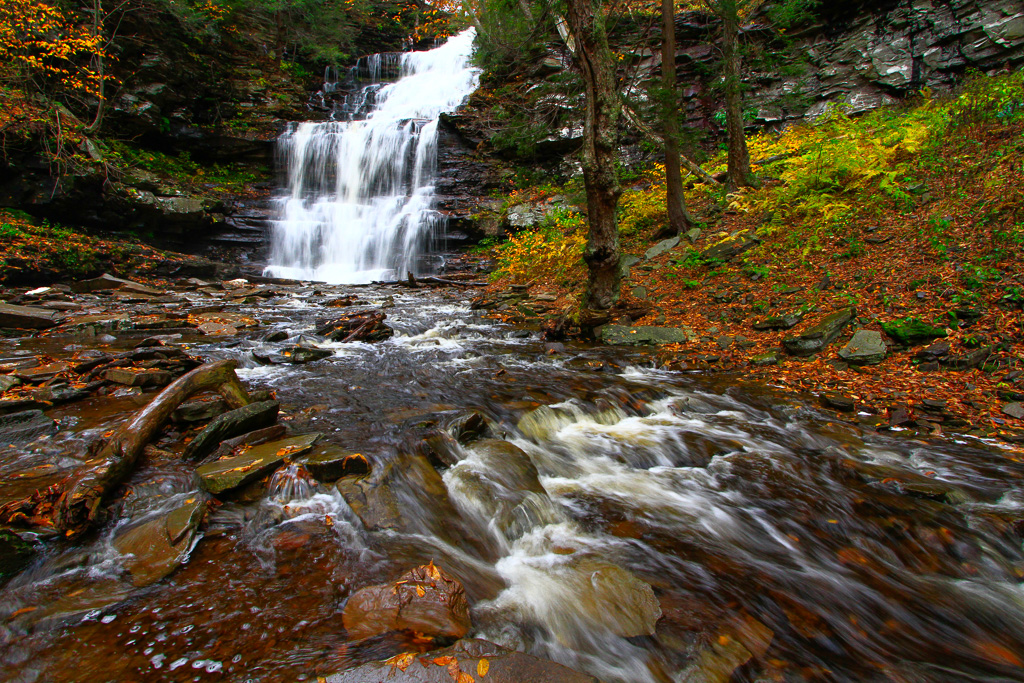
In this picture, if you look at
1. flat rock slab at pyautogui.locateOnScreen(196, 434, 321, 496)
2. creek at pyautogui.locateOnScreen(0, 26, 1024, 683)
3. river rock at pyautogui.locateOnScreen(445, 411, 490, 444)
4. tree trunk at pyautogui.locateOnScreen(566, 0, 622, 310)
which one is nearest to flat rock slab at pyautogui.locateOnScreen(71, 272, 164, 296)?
creek at pyautogui.locateOnScreen(0, 26, 1024, 683)

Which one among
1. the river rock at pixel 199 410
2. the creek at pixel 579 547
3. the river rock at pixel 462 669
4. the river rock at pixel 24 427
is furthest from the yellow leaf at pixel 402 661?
the river rock at pixel 24 427

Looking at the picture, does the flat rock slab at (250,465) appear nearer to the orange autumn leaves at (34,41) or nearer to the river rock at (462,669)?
the river rock at (462,669)

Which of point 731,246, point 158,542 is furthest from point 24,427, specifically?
point 731,246

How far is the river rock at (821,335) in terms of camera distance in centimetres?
588

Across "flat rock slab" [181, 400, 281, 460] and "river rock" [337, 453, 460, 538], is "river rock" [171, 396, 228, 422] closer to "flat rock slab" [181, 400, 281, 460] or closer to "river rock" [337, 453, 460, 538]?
"flat rock slab" [181, 400, 281, 460]

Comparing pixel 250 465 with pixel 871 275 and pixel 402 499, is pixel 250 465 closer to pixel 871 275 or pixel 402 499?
pixel 402 499

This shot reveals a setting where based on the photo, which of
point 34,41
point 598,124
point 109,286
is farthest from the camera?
point 34,41

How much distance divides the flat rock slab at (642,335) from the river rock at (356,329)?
4121 millimetres

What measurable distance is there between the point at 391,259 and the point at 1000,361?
17.0 metres

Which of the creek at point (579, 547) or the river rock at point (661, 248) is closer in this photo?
the creek at point (579, 547)

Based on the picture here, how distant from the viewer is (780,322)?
6.60 meters

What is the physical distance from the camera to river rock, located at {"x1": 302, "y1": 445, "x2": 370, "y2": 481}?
3170 millimetres

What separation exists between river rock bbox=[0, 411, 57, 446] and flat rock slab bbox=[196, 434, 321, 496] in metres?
1.79

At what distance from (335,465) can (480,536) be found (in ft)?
3.95
